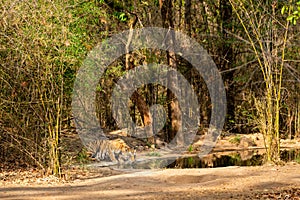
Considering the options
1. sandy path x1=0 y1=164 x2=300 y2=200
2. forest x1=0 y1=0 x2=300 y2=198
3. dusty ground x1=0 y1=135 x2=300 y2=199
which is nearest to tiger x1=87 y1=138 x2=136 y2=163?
forest x1=0 y1=0 x2=300 y2=198

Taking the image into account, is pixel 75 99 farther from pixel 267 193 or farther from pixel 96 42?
pixel 267 193

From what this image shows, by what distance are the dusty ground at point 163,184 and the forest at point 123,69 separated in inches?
16.5

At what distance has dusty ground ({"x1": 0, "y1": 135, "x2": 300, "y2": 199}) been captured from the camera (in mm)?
6109

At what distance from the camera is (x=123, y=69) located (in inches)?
512

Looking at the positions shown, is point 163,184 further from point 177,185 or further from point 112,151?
point 112,151

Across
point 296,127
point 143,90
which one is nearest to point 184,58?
point 143,90

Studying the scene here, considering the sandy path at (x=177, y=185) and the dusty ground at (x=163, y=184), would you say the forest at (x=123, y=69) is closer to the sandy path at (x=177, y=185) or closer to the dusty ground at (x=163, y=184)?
the dusty ground at (x=163, y=184)

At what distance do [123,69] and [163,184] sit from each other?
246 inches

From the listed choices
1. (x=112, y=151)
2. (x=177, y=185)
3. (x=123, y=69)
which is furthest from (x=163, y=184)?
(x=123, y=69)

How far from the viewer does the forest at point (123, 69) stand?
7.66 m

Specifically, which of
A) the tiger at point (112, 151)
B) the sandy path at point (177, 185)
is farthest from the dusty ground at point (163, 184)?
the tiger at point (112, 151)

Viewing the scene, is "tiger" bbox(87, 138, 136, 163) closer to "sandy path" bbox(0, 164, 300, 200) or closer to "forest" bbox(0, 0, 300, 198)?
"forest" bbox(0, 0, 300, 198)

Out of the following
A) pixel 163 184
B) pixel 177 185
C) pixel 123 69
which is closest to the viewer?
pixel 177 185

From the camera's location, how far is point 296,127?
1408 centimetres
